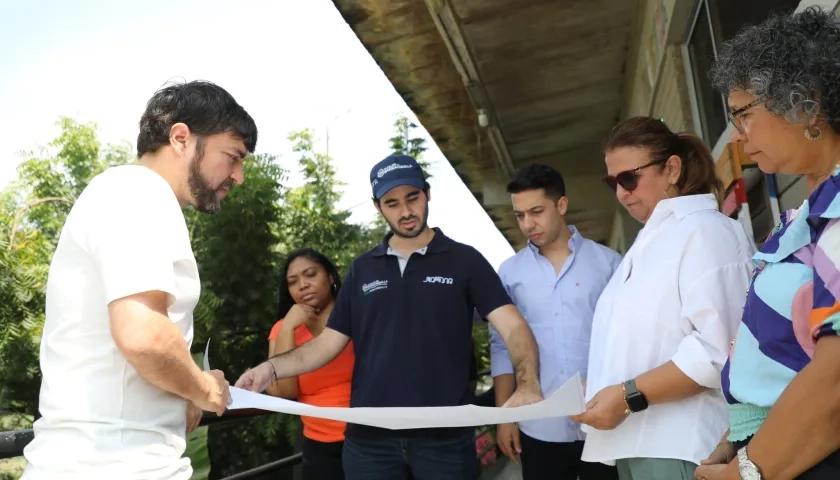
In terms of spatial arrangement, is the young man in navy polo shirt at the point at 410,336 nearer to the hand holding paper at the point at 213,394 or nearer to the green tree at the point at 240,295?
the hand holding paper at the point at 213,394

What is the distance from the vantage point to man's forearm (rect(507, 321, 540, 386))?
2273 mm

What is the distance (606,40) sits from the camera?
5672 millimetres

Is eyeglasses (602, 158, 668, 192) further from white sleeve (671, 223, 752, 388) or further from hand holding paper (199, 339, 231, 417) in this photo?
hand holding paper (199, 339, 231, 417)

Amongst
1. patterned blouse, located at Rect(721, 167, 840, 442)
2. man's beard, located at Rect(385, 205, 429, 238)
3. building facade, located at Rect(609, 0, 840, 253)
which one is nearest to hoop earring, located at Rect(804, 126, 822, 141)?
patterned blouse, located at Rect(721, 167, 840, 442)

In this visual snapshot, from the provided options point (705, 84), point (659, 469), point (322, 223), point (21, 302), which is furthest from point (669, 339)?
point (21, 302)

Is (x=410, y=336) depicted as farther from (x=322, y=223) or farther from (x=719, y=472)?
(x=322, y=223)

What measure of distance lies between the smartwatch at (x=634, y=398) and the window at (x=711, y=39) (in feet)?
6.05

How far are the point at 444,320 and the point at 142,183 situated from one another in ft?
4.16

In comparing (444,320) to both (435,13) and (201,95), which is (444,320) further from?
(435,13)

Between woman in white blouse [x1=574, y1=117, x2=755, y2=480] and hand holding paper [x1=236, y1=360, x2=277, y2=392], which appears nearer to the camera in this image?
woman in white blouse [x1=574, y1=117, x2=755, y2=480]

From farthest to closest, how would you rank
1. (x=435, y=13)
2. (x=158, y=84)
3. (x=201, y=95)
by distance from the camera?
(x=435, y=13), (x=158, y=84), (x=201, y=95)

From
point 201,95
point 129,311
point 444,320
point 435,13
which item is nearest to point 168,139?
point 201,95

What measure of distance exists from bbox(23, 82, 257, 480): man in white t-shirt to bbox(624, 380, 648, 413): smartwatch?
37.5 inches

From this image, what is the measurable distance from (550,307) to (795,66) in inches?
65.6
